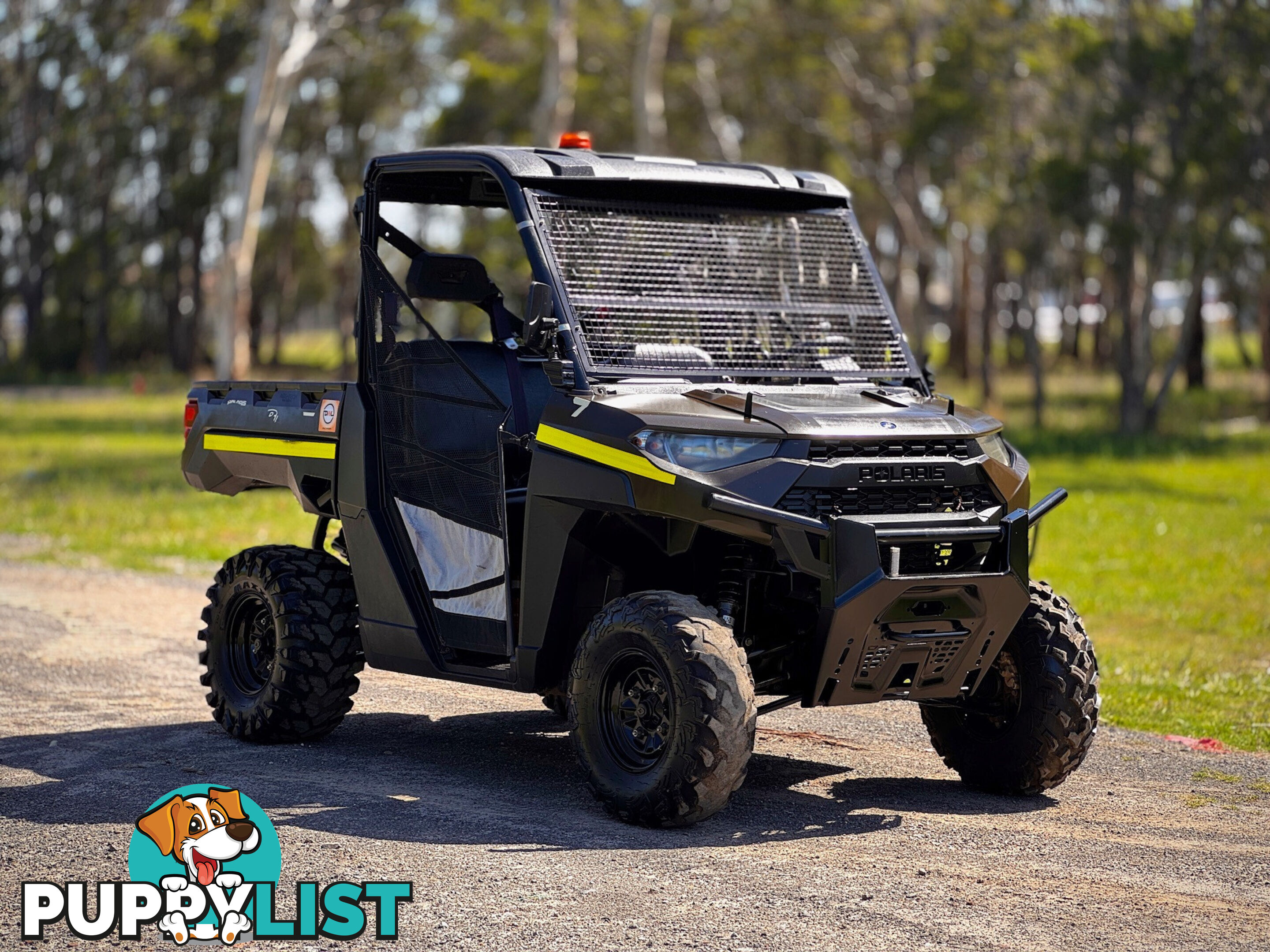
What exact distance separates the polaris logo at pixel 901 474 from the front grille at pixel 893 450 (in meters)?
0.04

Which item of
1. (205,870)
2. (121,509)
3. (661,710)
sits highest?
(661,710)

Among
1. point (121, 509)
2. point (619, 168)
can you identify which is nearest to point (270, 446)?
point (619, 168)

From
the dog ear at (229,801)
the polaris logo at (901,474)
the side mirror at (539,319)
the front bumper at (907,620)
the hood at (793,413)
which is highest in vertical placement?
the side mirror at (539,319)

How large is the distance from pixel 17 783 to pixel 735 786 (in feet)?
9.56

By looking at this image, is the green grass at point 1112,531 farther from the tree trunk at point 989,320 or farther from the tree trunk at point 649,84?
the tree trunk at point 649,84

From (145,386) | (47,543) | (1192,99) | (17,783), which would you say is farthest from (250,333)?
(17,783)

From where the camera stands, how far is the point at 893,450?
6.38m

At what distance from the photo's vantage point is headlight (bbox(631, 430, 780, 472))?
20.3 feet

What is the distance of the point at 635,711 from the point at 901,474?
1.30 metres

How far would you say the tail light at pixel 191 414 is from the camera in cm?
864

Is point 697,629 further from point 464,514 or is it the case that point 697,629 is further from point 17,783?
point 17,783

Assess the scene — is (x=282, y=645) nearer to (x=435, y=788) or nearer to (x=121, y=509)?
(x=435, y=788)

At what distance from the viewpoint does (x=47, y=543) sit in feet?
52.6

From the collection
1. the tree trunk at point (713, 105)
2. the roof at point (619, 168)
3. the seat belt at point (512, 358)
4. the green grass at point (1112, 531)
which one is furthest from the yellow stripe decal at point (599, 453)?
the tree trunk at point (713, 105)
